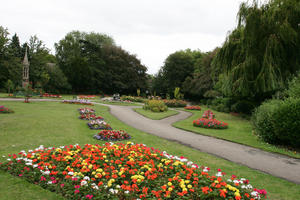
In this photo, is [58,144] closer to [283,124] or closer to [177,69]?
[283,124]

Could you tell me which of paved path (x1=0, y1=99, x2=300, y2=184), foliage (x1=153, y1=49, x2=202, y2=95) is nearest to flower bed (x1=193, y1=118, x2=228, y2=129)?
paved path (x1=0, y1=99, x2=300, y2=184)

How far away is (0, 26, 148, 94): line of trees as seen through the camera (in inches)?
1446

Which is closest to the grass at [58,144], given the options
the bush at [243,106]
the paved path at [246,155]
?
the paved path at [246,155]

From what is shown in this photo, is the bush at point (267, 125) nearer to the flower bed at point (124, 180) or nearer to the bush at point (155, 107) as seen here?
the flower bed at point (124, 180)

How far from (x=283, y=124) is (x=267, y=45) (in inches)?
250

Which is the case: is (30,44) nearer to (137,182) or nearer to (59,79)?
(59,79)

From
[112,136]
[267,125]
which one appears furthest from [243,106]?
[112,136]

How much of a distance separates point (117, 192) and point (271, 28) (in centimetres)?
1346

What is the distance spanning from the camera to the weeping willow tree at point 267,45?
12156 millimetres

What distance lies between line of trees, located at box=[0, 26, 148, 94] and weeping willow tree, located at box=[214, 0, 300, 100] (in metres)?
33.2

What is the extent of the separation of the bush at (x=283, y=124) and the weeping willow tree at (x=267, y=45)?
160 inches

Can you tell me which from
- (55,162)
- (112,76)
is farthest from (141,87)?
(55,162)

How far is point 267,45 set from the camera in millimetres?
12586

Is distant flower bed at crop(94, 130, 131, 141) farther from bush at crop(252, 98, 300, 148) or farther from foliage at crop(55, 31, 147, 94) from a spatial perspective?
foliage at crop(55, 31, 147, 94)
